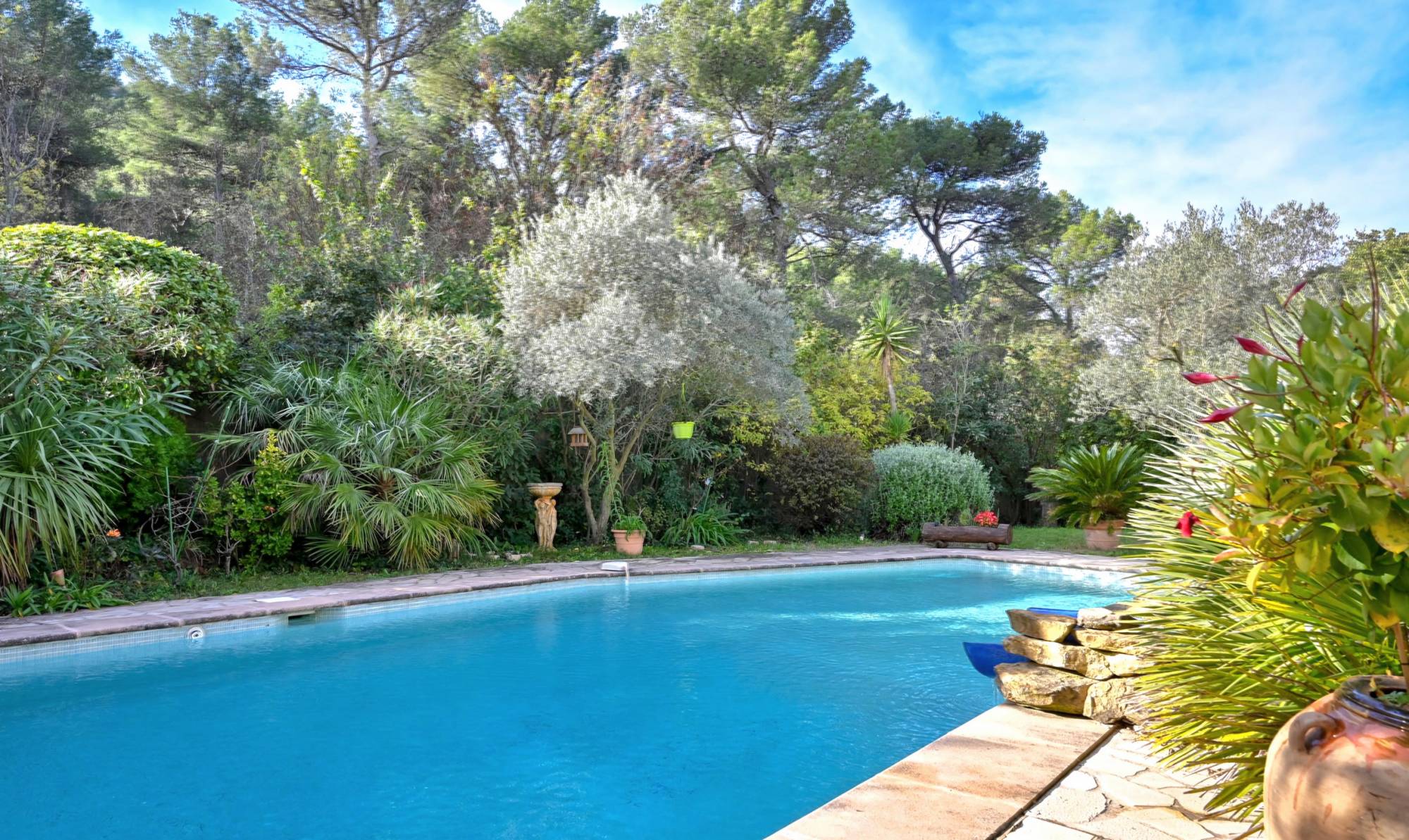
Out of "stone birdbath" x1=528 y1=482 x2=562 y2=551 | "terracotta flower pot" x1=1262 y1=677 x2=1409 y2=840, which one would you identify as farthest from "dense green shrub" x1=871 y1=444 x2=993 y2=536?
"terracotta flower pot" x1=1262 y1=677 x2=1409 y2=840

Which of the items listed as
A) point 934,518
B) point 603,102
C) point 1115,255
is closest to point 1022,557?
point 934,518

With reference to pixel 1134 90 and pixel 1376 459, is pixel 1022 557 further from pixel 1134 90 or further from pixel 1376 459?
pixel 1376 459

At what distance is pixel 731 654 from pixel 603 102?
12.5m

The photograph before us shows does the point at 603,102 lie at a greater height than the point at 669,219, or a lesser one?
greater

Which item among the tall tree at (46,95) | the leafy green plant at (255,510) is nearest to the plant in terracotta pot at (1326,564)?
the leafy green plant at (255,510)

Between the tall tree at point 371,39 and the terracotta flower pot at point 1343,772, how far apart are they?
19.2 meters

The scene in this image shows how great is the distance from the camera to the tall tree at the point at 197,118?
763 inches

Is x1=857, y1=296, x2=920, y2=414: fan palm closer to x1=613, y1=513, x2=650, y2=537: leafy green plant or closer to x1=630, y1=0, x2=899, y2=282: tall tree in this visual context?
x1=630, y1=0, x2=899, y2=282: tall tree

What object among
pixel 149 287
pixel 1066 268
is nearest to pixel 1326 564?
pixel 149 287

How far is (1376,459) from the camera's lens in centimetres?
166

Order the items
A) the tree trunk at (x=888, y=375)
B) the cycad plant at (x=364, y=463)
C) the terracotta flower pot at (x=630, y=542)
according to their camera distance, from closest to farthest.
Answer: the cycad plant at (x=364, y=463)
the terracotta flower pot at (x=630, y=542)
the tree trunk at (x=888, y=375)

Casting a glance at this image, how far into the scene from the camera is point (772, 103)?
1958cm

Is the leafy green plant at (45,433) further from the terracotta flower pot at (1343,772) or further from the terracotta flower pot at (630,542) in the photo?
the terracotta flower pot at (1343,772)

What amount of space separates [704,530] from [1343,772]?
11150mm
